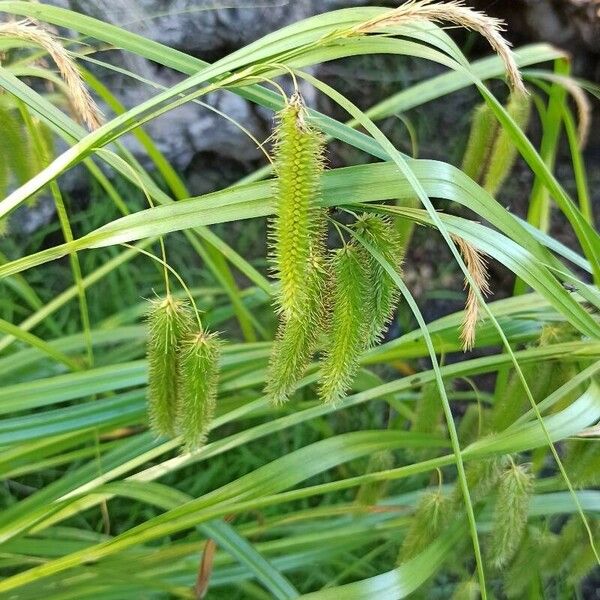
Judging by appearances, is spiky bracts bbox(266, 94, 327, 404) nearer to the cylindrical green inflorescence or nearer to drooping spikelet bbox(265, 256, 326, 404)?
drooping spikelet bbox(265, 256, 326, 404)

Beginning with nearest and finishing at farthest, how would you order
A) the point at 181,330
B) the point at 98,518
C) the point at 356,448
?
the point at 181,330, the point at 356,448, the point at 98,518

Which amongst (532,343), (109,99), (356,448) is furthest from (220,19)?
(356,448)

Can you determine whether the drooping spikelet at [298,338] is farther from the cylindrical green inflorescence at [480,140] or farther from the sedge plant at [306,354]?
the cylindrical green inflorescence at [480,140]

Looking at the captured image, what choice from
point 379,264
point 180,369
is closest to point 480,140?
point 379,264

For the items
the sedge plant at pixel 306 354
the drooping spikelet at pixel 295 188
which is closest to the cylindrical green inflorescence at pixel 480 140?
the sedge plant at pixel 306 354

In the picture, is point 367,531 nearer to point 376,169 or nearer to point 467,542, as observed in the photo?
point 467,542

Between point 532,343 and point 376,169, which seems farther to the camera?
point 532,343

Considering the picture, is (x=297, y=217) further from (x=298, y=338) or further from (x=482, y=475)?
(x=482, y=475)
